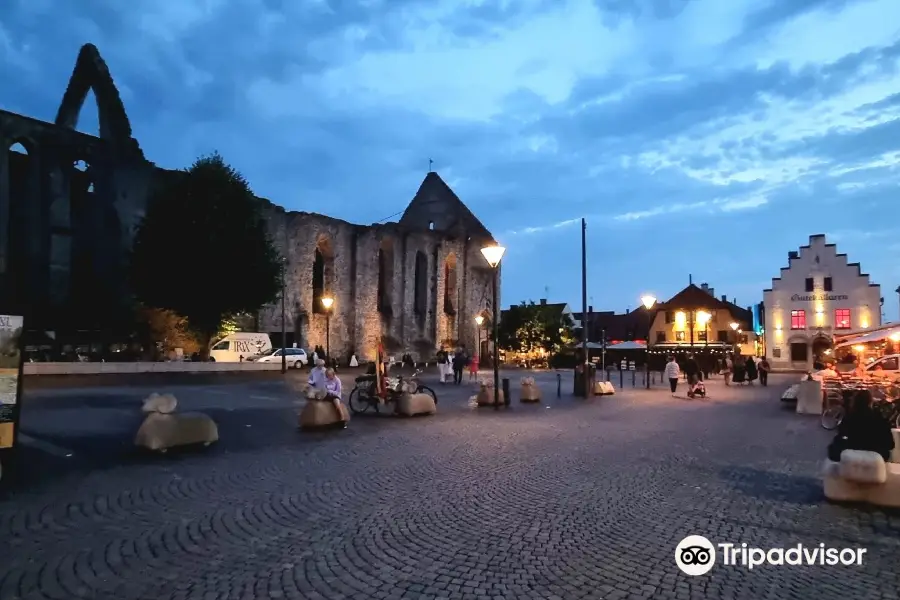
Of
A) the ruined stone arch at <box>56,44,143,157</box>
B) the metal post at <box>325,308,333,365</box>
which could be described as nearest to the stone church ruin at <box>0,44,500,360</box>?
the ruined stone arch at <box>56,44,143,157</box>

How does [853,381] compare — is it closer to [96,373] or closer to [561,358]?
[96,373]

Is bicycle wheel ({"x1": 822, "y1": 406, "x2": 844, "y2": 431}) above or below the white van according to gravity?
below

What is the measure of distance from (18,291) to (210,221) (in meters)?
12.2

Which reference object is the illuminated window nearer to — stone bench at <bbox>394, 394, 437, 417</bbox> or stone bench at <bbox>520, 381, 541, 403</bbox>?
stone bench at <bbox>520, 381, 541, 403</bbox>

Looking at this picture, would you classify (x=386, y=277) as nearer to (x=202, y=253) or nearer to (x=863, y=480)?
(x=202, y=253)

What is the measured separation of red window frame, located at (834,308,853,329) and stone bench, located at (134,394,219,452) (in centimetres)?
6342

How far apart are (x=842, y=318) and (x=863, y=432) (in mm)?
61962

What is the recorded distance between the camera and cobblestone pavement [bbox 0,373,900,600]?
16.4 ft

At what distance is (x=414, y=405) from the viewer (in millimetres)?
17000

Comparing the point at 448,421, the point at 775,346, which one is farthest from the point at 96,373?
the point at 775,346

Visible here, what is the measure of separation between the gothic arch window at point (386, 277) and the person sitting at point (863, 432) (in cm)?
5532

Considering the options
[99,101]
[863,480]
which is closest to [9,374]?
[863,480]

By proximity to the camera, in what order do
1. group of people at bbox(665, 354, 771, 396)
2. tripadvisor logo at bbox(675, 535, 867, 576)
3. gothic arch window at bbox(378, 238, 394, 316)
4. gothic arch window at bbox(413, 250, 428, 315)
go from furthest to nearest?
gothic arch window at bbox(413, 250, 428, 315) < gothic arch window at bbox(378, 238, 394, 316) < group of people at bbox(665, 354, 771, 396) < tripadvisor logo at bbox(675, 535, 867, 576)

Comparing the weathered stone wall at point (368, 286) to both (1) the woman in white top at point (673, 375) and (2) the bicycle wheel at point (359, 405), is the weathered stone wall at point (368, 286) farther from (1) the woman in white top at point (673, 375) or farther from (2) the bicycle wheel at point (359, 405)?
(2) the bicycle wheel at point (359, 405)
